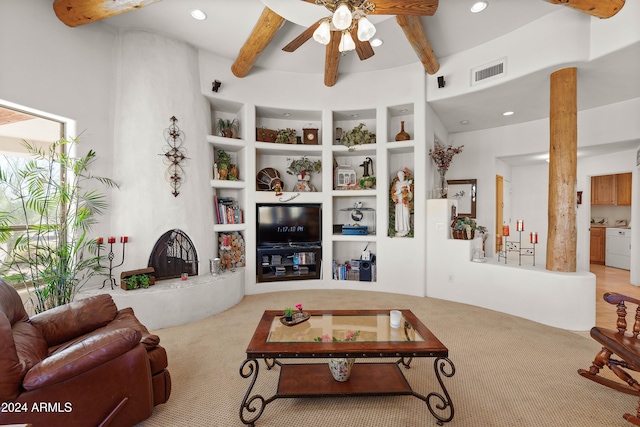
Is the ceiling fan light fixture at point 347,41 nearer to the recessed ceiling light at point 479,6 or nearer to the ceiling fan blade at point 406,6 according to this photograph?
the ceiling fan blade at point 406,6

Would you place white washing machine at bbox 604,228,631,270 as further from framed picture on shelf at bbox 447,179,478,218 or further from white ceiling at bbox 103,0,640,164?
white ceiling at bbox 103,0,640,164

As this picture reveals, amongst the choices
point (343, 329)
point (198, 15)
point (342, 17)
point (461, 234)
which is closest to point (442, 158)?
point (461, 234)

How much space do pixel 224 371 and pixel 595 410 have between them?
269 cm

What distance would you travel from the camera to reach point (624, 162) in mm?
5289

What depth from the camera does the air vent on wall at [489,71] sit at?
3.79 metres

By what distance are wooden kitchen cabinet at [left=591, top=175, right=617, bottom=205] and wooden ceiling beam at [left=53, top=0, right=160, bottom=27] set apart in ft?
31.2

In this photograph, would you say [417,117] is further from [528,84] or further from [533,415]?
[533,415]

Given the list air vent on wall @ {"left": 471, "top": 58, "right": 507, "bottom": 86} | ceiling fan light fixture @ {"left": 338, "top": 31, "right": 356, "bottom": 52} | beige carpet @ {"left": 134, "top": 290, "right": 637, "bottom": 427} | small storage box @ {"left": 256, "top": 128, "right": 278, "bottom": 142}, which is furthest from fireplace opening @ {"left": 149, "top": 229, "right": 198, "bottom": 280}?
air vent on wall @ {"left": 471, "top": 58, "right": 507, "bottom": 86}

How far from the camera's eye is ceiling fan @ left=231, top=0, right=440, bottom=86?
2.23 meters

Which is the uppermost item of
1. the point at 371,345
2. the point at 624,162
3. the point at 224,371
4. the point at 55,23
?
the point at 55,23

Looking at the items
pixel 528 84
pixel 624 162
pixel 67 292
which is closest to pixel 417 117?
pixel 528 84

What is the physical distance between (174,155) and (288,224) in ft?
6.45

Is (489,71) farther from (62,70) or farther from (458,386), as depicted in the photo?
(62,70)

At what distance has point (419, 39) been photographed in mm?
3504
